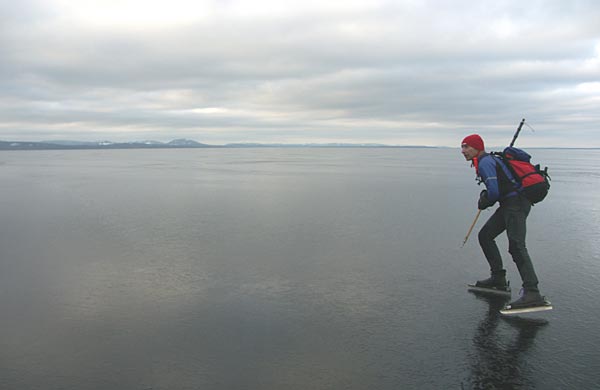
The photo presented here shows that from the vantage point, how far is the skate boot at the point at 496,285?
19.8 feet

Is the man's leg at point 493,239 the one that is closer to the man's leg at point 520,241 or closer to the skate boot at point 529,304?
the man's leg at point 520,241

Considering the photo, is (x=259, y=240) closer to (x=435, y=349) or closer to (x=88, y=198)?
(x=435, y=349)

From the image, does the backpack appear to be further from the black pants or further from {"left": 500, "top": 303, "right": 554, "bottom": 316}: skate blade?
{"left": 500, "top": 303, "right": 554, "bottom": 316}: skate blade

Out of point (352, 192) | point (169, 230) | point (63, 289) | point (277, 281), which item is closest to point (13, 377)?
point (63, 289)

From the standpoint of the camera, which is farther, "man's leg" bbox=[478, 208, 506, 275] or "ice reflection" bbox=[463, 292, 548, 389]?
"man's leg" bbox=[478, 208, 506, 275]

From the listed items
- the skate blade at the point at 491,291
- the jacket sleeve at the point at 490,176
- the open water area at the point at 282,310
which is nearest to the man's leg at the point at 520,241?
the jacket sleeve at the point at 490,176

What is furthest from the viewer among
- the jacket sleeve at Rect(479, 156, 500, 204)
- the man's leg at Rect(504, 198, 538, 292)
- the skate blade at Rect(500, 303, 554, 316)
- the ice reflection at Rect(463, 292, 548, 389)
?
the jacket sleeve at Rect(479, 156, 500, 204)

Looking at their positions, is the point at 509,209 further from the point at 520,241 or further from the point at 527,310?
the point at 527,310

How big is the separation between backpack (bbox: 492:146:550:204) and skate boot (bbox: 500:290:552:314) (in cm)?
109

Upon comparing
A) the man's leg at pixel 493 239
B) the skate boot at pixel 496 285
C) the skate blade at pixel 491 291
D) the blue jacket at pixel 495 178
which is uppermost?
the blue jacket at pixel 495 178

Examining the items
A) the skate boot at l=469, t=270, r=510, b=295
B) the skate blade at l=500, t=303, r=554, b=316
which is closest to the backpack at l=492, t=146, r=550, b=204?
the skate boot at l=469, t=270, r=510, b=295

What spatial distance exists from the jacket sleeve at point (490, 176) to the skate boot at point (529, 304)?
1136 millimetres

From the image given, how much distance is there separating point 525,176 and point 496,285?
4.86ft

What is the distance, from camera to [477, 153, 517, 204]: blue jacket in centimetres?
552
